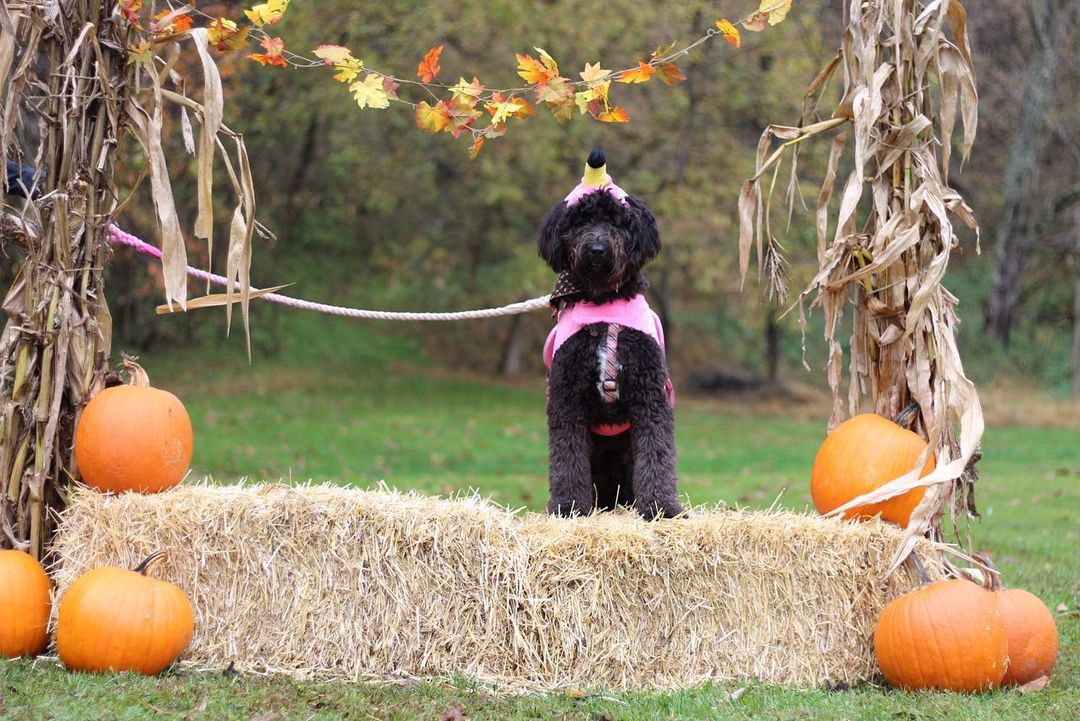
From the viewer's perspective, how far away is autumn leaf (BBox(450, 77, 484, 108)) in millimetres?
4186

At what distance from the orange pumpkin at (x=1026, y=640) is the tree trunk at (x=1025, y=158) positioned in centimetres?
1789

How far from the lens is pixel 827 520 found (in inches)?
165

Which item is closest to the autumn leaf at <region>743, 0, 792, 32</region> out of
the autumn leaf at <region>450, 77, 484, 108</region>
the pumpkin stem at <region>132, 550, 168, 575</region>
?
the autumn leaf at <region>450, 77, 484, 108</region>

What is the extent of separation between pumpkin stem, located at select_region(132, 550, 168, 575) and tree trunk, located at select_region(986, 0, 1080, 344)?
63.3ft

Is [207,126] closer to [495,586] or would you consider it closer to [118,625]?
[118,625]

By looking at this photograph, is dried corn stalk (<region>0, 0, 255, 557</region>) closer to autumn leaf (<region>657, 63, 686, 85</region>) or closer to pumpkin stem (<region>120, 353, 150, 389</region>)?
pumpkin stem (<region>120, 353, 150, 389</region>)

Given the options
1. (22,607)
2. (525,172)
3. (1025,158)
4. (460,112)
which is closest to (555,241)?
(460,112)

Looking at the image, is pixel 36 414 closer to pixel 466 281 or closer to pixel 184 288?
pixel 184 288

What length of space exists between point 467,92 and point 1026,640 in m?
3.02

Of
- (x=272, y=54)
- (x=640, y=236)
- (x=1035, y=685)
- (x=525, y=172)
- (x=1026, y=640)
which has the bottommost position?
(x=1035, y=685)

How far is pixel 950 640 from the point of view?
373 cm

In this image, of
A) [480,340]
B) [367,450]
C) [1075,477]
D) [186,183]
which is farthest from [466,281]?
[1075,477]

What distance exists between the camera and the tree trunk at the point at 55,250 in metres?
4.11

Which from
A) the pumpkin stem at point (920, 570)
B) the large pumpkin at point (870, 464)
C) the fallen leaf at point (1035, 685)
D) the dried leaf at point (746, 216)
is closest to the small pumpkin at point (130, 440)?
the dried leaf at point (746, 216)
